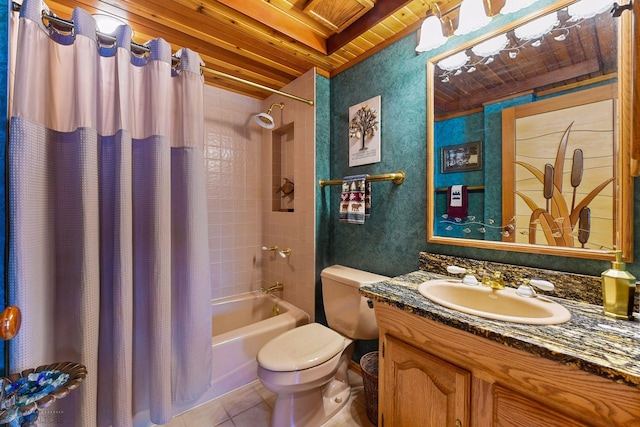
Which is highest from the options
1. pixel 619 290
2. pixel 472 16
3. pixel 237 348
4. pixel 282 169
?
→ pixel 472 16

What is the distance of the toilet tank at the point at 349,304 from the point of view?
146 cm

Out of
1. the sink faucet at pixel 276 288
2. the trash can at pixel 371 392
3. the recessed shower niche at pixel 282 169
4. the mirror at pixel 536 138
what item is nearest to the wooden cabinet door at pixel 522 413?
the mirror at pixel 536 138

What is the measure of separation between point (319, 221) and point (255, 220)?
828 mm

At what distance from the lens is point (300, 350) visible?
50.8 inches

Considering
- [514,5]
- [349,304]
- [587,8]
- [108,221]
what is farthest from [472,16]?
[108,221]

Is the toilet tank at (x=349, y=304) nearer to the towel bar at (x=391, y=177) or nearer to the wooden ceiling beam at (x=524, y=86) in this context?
the towel bar at (x=391, y=177)

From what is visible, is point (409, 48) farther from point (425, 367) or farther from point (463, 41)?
point (425, 367)

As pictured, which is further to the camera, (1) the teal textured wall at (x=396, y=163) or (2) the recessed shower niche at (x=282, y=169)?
(2) the recessed shower niche at (x=282, y=169)

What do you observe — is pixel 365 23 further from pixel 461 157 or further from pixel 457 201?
pixel 457 201

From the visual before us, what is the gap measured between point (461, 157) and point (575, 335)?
842 millimetres

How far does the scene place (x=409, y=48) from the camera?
1451 mm

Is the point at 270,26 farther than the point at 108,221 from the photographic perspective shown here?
Yes

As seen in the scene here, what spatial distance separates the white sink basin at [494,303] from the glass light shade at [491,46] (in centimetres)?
109

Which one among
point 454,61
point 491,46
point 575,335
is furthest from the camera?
point 454,61
